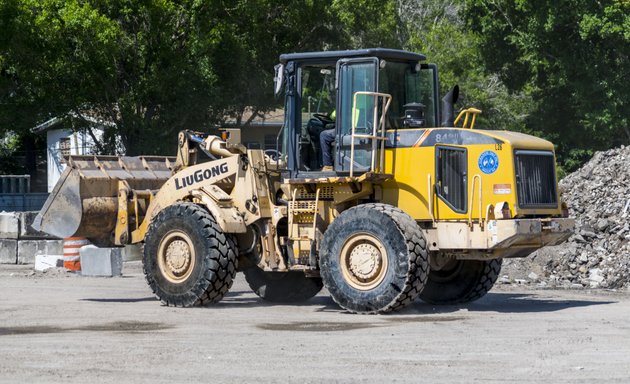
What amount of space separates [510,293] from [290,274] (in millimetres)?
3591

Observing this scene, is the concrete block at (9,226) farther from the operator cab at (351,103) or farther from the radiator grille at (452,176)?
the radiator grille at (452,176)

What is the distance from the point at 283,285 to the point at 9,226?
426 inches

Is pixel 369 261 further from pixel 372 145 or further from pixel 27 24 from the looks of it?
pixel 27 24

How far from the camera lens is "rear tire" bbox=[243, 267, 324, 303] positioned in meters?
17.4

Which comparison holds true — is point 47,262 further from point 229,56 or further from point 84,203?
point 229,56

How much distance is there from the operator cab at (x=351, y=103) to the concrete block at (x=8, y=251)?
11847 millimetres

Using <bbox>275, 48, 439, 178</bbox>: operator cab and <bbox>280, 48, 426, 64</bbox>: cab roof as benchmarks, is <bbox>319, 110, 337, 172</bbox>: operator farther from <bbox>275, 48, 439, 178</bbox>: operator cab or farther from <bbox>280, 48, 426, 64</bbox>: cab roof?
<bbox>280, 48, 426, 64</bbox>: cab roof

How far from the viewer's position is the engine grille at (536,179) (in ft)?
49.2

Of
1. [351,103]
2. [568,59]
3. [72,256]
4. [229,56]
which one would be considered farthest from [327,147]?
[568,59]

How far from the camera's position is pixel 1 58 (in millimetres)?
36500

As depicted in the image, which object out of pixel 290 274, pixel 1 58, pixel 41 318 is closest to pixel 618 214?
pixel 290 274

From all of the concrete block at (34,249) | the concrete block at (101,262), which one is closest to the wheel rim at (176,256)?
the concrete block at (101,262)

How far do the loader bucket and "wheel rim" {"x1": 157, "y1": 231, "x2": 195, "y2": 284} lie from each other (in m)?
1.27

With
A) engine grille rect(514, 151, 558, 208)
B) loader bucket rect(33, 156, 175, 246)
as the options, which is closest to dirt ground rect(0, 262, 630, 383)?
loader bucket rect(33, 156, 175, 246)
